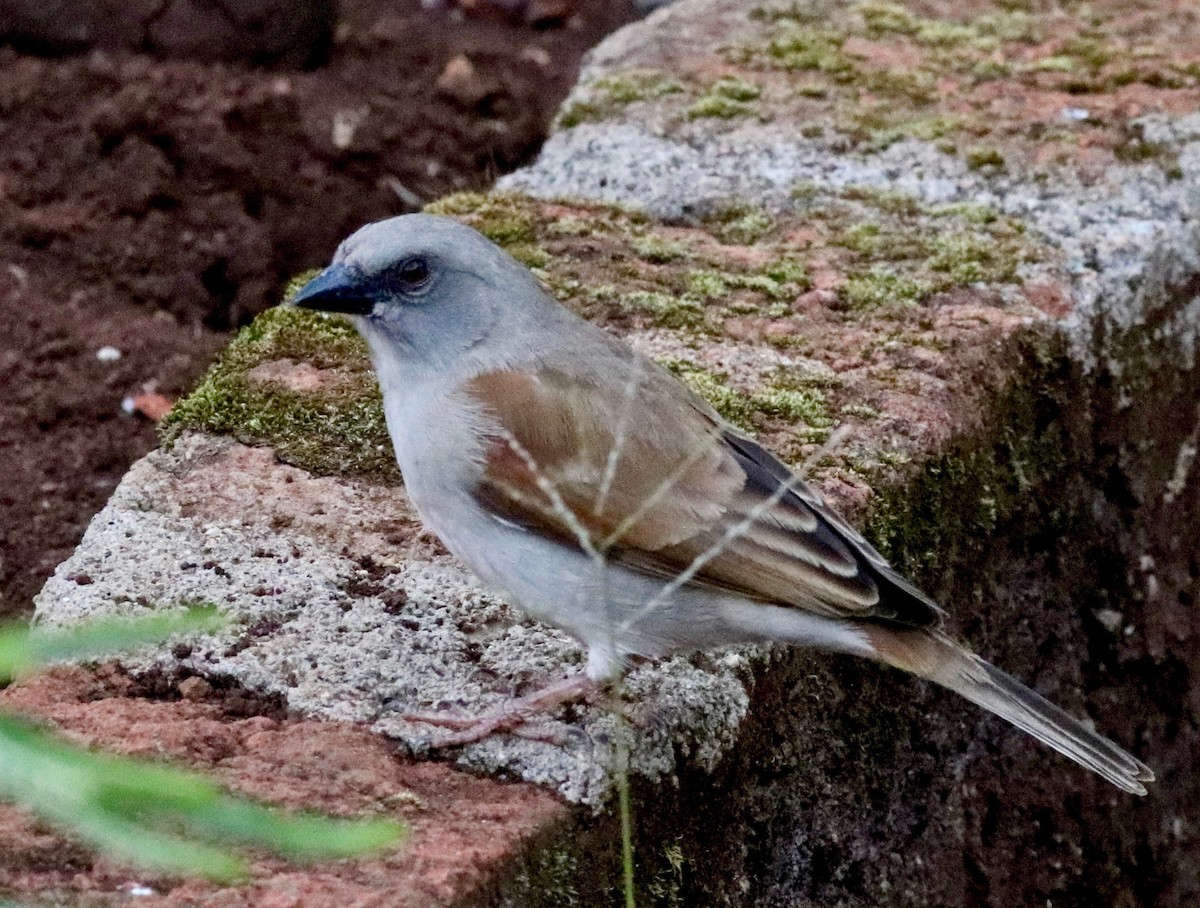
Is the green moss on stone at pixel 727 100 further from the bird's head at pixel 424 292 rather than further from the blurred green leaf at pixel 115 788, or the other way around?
the blurred green leaf at pixel 115 788

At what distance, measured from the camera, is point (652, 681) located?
2.75 metres

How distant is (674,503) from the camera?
110 inches

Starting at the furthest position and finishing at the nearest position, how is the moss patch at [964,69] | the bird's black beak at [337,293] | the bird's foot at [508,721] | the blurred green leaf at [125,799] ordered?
the moss patch at [964,69] → the bird's black beak at [337,293] → the bird's foot at [508,721] → the blurred green leaf at [125,799]

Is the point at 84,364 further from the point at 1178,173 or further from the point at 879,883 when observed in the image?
the point at 1178,173

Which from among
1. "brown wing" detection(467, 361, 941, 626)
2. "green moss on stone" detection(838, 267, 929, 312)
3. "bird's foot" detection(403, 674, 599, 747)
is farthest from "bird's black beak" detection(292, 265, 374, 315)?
"green moss on stone" detection(838, 267, 929, 312)

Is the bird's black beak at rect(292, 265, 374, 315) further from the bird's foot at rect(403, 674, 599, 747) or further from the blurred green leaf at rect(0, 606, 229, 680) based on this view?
the blurred green leaf at rect(0, 606, 229, 680)

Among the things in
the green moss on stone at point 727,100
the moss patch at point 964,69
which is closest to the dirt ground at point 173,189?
the green moss on stone at point 727,100

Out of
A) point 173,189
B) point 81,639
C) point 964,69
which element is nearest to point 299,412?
point 173,189

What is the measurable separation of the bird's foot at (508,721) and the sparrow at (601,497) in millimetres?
12

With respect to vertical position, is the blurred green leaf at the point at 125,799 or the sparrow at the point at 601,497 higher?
the blurred green leaf at the point at 125,799

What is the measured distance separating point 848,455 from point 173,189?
250 centimetres

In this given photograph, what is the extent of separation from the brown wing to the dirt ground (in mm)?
1263

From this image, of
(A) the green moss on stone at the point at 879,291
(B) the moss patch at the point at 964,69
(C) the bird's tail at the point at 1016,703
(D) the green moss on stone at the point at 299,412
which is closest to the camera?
(C) the bird's tail at the point at 1016,703

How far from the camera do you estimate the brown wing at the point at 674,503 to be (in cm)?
272
